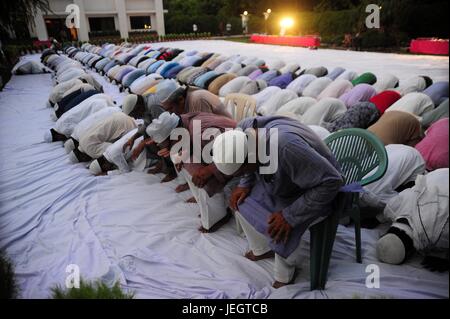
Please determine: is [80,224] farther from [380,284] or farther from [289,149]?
[380,284]

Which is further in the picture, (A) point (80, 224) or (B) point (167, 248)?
(A) point (80, 224)

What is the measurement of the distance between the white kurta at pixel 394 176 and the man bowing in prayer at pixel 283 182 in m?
0.75

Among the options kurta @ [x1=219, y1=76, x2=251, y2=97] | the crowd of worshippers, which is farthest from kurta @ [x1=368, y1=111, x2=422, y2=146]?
kurta @ [x1=219, y1=76, x2=251, y2=97]

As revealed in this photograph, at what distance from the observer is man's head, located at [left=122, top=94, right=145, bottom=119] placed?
11.7 feet

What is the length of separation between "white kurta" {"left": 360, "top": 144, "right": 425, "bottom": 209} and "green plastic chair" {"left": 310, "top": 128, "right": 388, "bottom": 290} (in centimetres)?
30

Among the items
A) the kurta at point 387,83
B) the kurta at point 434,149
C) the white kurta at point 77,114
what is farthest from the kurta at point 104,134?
the kurta at point 387,83

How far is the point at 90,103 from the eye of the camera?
4457 mm

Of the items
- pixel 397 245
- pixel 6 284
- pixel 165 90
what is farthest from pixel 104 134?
pixel 397 245

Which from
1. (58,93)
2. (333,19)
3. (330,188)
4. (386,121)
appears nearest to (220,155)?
(330,188)

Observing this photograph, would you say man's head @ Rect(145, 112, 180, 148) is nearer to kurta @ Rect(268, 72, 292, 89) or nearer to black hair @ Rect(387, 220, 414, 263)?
black hair @ Rect(387, 220, 414, 263)

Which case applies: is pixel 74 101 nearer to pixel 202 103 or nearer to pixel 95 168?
pixel 95 168

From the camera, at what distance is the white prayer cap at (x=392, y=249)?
1.85m

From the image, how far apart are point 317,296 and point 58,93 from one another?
5.65m

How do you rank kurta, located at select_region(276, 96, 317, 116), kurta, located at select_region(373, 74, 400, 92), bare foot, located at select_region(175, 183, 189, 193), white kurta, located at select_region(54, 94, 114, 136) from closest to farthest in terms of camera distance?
bare foot, located at select_region(175, 183, 189, 193) → kurta, located at select_region(276, 96, 317, 116) → white kurta, located at select_region(54, 94, 114, 136) → kurta, located at select_region(373, 74, 400, 92)
